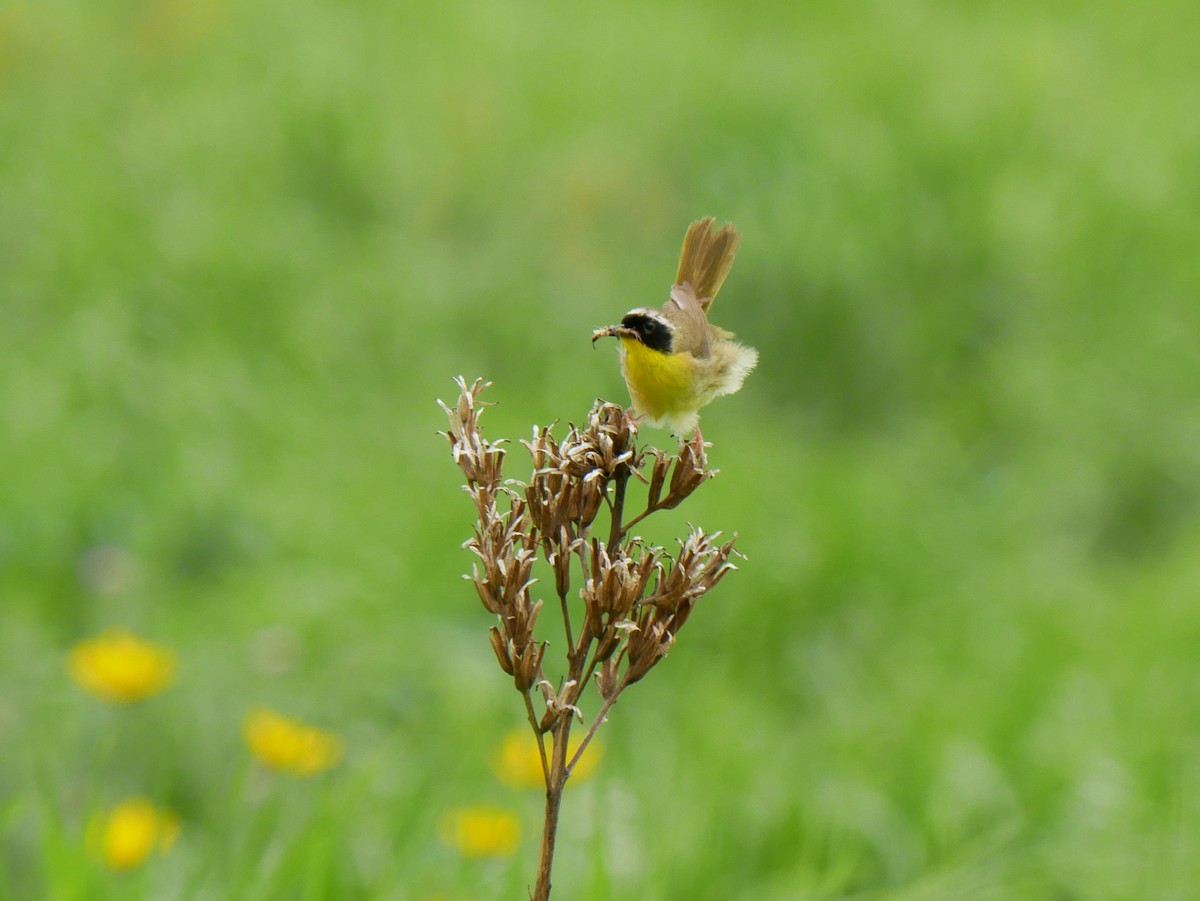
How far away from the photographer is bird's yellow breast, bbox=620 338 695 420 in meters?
1.96

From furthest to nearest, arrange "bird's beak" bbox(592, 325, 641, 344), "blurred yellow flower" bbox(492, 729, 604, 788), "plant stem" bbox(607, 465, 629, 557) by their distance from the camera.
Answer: "blurred yellow flower" bbox(492, 729, 604, 788) → "bird's beak" bbox(592, 325, 641, 344) → "plant stem" bbox(607, 465, 629, 557)

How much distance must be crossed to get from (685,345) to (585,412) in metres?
4.41

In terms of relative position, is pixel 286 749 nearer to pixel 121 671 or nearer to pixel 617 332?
pixel 121 671

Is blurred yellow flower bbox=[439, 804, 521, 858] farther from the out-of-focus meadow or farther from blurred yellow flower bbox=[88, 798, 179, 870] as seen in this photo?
blurred yellow flower bbox=[88, 798, 179, 870]

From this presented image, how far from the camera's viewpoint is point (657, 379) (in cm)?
198


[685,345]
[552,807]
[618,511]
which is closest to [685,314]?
[685,345]

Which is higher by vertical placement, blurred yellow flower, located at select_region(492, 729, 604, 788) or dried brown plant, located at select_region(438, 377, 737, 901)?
blurred yellow flower, located at select_region(492, 729, 604, 788)

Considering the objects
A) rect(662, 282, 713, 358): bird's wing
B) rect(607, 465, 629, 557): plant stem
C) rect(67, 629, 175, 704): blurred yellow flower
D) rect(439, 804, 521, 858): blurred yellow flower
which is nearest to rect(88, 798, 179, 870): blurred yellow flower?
rect(67, 629, 175, 704): blurred yellow flower

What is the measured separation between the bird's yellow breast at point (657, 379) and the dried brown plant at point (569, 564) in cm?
55

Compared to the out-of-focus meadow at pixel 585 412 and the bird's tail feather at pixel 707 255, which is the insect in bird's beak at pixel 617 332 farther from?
the out-of-focus meadow at pixel 585 412

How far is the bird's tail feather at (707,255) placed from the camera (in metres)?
1.90

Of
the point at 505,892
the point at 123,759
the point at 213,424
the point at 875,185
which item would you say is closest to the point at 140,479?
the point at 213,424

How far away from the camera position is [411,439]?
19.8 ft

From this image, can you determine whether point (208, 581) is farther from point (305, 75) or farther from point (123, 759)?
point (305, 75)
